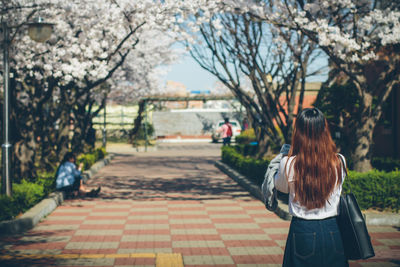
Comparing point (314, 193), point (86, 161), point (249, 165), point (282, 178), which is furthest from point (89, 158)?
point (314, 193)

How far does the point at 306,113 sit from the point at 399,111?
14274mm

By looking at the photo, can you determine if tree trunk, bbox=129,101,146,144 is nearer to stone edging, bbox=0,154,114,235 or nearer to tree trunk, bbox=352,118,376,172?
stone edging, bbox=0,154,114,235

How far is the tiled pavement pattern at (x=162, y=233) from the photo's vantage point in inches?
273

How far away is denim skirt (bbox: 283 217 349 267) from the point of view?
3445 millimetres

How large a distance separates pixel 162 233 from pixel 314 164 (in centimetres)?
547

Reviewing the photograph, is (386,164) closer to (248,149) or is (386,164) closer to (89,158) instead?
(248,149)

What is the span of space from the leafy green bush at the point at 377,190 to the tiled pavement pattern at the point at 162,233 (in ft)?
2.85

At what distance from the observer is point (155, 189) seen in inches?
562

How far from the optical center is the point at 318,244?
344 cm

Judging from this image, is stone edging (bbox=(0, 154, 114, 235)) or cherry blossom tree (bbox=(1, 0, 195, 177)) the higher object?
cherry blossom tree (bbox=(1, 0, 195, 177))

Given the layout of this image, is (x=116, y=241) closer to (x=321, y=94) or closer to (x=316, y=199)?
(x=316, y=199)

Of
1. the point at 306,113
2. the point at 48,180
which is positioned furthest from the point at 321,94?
the point at 306,113

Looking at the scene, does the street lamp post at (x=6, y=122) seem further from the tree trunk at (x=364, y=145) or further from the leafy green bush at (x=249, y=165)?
the tree trunk at (x=364, y=145)

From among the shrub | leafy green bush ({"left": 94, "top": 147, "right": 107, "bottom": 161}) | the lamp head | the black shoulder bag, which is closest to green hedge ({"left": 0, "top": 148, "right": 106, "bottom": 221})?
the lamp head
